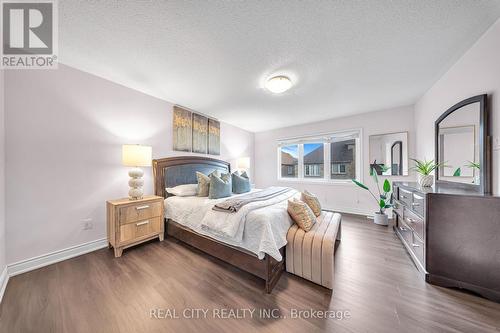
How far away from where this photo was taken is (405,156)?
10.8ft

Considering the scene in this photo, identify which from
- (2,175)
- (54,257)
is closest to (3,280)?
(54,257)

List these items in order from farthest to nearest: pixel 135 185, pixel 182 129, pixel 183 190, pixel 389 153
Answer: pixel 389 153 < pixel 182 129 < pixel 183 190 < pixel 135 185

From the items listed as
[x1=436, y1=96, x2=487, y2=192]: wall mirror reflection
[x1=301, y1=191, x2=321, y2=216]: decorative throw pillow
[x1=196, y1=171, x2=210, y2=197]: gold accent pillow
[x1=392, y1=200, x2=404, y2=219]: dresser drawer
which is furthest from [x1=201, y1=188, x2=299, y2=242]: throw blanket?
[x1=436, y1=96, x2=487, y2=192]: wall mirror reflection

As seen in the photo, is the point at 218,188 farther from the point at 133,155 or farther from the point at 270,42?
the point at 270,42

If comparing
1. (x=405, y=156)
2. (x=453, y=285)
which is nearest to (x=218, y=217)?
(x=453, y=285)

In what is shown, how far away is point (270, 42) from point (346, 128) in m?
3.09

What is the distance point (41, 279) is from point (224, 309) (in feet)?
6.14

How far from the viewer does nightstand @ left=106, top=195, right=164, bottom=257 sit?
202 cm

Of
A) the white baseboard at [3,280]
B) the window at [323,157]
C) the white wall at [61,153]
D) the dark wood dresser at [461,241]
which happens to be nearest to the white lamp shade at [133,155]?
the white wall at [61,153]

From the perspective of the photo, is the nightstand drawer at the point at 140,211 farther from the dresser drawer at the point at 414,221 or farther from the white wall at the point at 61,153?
the dresser drawer at the point at 414,221

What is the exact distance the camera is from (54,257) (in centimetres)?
189

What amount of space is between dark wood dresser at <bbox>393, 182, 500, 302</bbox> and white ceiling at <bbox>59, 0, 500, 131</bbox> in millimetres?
1487

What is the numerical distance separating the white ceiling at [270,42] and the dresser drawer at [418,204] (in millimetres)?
1537

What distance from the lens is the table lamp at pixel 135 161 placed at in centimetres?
222
